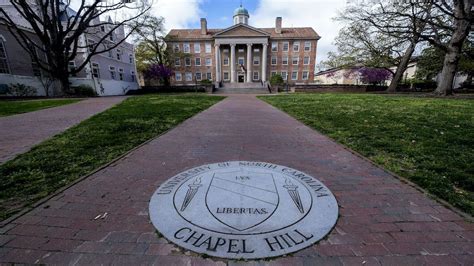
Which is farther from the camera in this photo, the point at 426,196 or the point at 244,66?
the point at 244,66

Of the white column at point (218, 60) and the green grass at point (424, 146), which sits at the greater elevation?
the white column at point (218, 60)

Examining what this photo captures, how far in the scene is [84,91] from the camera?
22.9 m

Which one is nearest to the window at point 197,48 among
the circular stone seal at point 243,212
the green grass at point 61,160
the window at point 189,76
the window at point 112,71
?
the window at point 189,76

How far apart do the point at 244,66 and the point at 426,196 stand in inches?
1729

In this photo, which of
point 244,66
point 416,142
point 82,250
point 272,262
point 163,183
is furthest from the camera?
point 244,66

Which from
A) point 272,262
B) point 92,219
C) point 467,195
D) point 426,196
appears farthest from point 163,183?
Answer: point 467,195

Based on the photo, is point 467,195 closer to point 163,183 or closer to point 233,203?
point 233,203

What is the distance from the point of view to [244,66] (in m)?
43.9

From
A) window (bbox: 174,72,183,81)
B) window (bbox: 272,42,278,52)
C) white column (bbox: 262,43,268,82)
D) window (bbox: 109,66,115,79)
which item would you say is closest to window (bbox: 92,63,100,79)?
window (bbox: 109,66,115,79)

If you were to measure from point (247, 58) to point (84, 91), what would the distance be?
2891 cm

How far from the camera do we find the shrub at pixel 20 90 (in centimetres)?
1848

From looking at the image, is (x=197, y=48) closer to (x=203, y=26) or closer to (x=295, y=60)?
(x=203, y=26)

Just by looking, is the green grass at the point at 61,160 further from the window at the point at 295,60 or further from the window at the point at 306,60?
the window at the point at 306,60

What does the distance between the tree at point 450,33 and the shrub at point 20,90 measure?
3214 cm
